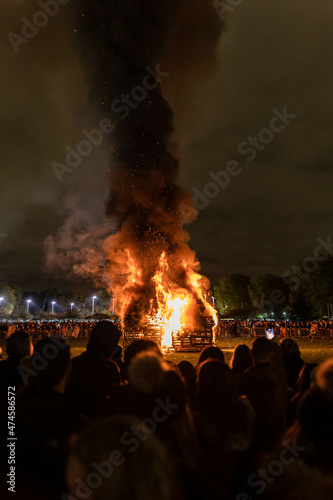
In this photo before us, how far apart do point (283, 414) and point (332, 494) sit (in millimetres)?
1752

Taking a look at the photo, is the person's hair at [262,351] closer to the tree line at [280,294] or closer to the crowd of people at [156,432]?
the crowd of people at [156,432]

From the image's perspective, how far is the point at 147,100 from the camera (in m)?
24.6

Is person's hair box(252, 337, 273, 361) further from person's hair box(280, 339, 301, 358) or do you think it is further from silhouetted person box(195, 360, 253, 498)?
person's hair box(280, 339, 301, 358)

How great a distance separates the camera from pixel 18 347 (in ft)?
13.1

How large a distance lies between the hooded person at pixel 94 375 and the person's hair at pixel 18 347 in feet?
2.28

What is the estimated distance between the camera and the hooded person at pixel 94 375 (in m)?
3.41

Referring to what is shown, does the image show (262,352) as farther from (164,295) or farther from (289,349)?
A: (164,295)

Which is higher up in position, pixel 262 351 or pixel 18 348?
pixel 18 348

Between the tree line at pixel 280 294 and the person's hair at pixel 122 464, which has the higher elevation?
the tree line at pixel 280 294

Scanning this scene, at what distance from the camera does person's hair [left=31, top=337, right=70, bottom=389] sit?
288 cm

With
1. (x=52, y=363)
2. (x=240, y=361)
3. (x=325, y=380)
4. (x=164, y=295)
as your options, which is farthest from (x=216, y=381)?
(x=164, y=295)

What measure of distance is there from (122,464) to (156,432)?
882 millimetres

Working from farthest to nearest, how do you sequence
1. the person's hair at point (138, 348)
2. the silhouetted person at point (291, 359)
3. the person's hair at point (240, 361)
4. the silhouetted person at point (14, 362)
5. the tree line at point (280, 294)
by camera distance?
the tree line at point (280, 294) → the silhouetted person at point (291, 359) → the person's hair at point (240, 361) → the person's hair at point (138, 348) → the silhouetted person at point (14, 362)

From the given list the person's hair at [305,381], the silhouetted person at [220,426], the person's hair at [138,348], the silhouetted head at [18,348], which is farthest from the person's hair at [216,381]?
the silhouetted head at [18,348]
